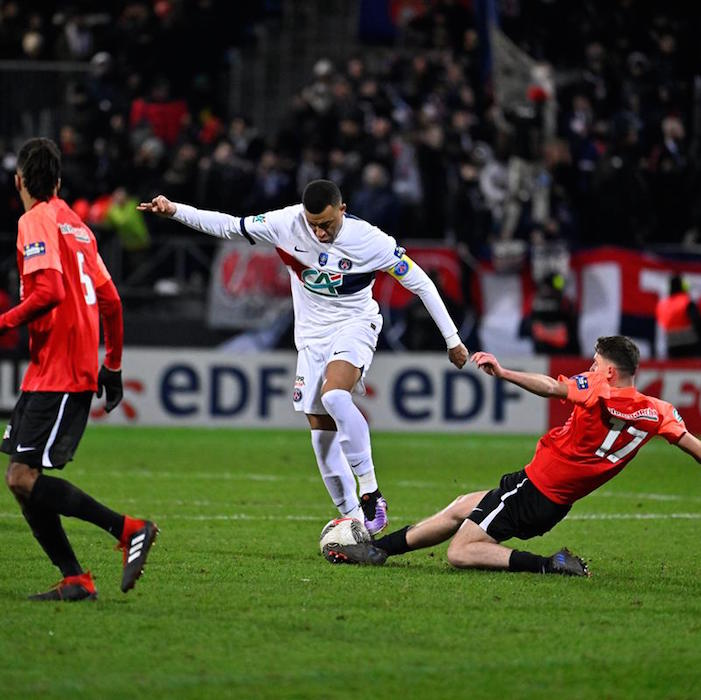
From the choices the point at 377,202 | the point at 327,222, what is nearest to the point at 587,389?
the point at 327,222

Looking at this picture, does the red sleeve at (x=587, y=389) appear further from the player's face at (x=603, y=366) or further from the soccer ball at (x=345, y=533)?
the soccer ball at (x=345, y=533)

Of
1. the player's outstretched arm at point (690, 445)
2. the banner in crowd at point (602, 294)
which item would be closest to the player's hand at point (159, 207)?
the player's outstretched arm at point (690, 445)

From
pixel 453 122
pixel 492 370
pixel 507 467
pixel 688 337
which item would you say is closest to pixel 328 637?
pixel 492 370

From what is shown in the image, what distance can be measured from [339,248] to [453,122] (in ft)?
42.7

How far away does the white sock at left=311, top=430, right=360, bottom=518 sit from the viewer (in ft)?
29.5

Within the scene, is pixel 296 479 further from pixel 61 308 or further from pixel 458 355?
pixel 61 308

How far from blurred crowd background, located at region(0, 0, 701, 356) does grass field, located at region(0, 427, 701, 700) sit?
8.82 m

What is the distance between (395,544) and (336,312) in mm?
1479

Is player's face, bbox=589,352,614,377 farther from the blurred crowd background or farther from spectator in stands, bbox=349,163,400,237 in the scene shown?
spectator in stands, bbox=349,163,400,237

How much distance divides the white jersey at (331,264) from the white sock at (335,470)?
22.5 inches

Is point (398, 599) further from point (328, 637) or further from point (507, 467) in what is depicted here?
point (507, 467)

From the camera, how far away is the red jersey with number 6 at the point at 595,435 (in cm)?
764

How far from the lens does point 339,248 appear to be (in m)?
8.85

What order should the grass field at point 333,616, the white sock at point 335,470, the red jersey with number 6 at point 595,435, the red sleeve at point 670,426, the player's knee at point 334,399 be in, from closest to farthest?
1. the grass field at point 333,616
2. the red sleeve at point 670,426
3. the red jersey with number 6 at point 595,435
4. the player's knee at point 334,399
5. the white sock at point 335,470
